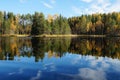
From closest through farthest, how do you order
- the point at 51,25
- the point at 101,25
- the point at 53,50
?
the point at 53,50, the point at 51,25, the point at 101,25

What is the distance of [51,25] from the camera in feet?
539

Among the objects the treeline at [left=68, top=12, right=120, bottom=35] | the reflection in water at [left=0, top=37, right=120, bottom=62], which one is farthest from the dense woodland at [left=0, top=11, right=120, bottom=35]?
the reflection in water at [left=0, top=37, right=120, bottom=62]

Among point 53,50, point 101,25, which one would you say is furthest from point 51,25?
point 53,50

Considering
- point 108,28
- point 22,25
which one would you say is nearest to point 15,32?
point 22,25

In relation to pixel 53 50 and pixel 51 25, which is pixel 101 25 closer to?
pixel 51 25

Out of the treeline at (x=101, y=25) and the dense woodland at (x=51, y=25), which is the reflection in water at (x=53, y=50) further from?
the treeline at (x=101, y=25)

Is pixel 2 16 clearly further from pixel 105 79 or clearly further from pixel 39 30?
pixel 105 79

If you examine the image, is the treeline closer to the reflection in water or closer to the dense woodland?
the dense woodland

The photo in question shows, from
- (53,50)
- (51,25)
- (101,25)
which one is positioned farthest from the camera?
(101,25)

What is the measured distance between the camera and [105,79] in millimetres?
19062

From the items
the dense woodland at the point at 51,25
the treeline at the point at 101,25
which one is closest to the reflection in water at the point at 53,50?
the dense woodland at the point at 51,25

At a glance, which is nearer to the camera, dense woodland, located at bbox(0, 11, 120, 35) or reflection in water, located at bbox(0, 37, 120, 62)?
reflection in water, located at bbox(0, 37, 120, 62)

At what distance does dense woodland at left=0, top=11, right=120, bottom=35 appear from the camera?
14375 centimetres

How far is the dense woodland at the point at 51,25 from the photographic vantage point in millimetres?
143750
